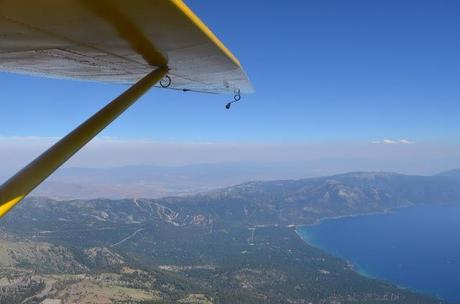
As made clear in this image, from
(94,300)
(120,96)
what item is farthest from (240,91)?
(94,300)

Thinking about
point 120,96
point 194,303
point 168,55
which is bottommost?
point 194,303

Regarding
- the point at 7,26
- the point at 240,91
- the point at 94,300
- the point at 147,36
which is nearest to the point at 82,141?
the point at 147,36

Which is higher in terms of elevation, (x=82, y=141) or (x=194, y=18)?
(x=194, y=18)

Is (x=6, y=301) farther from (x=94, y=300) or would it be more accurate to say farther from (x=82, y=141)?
(x=82, y=141)

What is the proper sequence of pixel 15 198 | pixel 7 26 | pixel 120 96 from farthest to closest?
pixel 120 96
pixel 15 198
pixel 7 26

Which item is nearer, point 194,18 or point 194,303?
point 194,18

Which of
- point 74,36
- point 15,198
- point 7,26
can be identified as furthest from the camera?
point 15,198
